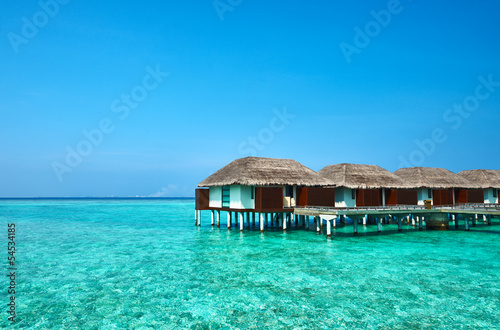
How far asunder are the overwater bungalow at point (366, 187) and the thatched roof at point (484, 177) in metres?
10.8

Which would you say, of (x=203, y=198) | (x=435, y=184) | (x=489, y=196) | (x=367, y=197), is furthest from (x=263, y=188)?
(x=489, y=196)

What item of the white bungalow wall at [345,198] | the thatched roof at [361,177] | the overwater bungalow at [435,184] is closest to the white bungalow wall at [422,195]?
the overwater bungalow at [435,184]

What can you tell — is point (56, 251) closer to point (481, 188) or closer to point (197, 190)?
point (197, 190)

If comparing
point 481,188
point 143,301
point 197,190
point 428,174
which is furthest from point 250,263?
point 481,188

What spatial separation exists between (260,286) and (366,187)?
1933cm

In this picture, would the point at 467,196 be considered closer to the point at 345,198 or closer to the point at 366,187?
the point at 366,187

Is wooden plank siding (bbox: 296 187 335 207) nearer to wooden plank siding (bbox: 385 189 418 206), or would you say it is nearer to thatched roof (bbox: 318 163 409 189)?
thatched roof (bbox: 318 163 409 189)

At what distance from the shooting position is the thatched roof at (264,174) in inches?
976

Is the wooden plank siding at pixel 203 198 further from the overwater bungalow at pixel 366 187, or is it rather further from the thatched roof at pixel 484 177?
the thatched roof at pixel 484 177

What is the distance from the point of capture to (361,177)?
29594 mm

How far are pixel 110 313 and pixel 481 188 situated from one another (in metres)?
38.2

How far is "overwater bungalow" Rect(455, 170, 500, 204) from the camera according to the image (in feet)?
115

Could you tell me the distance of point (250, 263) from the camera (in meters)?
15.2

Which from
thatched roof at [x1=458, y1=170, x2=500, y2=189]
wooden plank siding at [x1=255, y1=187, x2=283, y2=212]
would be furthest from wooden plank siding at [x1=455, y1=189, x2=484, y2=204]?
wooden plank siding at [x1=255, y1=187, x2=283, y2=212]
